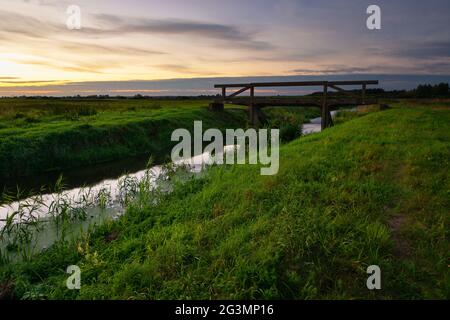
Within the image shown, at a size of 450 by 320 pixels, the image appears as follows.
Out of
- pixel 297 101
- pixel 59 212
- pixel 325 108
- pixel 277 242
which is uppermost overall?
pixel 297 101

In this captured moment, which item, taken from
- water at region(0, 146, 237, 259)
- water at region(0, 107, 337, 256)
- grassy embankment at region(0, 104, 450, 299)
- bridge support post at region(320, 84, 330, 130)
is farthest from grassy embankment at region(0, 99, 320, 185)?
bridge support post at region(320, 84, 330, 130)

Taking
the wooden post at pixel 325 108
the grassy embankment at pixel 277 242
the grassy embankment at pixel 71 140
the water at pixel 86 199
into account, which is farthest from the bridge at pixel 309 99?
the grassy embankment at pixel 277 242

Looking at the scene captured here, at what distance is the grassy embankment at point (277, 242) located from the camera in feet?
15.8

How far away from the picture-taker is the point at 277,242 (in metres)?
5.64

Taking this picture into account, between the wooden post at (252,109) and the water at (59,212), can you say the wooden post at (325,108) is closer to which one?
the wooden post at (252,109)

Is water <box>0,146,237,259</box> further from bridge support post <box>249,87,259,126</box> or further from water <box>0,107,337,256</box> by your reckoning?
bridge support post <box>249,87,259,126</box>

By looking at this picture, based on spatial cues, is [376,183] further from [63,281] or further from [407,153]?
[63,281]

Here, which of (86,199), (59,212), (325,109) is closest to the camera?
(59,212)

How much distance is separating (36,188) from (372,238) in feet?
37.5

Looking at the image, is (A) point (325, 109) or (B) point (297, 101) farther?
(B) point (297, 101)

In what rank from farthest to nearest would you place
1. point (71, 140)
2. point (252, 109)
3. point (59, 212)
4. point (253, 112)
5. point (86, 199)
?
point (253, 112), point (252, 109), point (71, 140), point (86, 199), point (59, 212)

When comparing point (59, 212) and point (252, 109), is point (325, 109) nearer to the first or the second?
point (252, 109)

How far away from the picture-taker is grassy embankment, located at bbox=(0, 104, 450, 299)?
15.8ft

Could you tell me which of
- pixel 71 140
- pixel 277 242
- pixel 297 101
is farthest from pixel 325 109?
pixel 277 242
